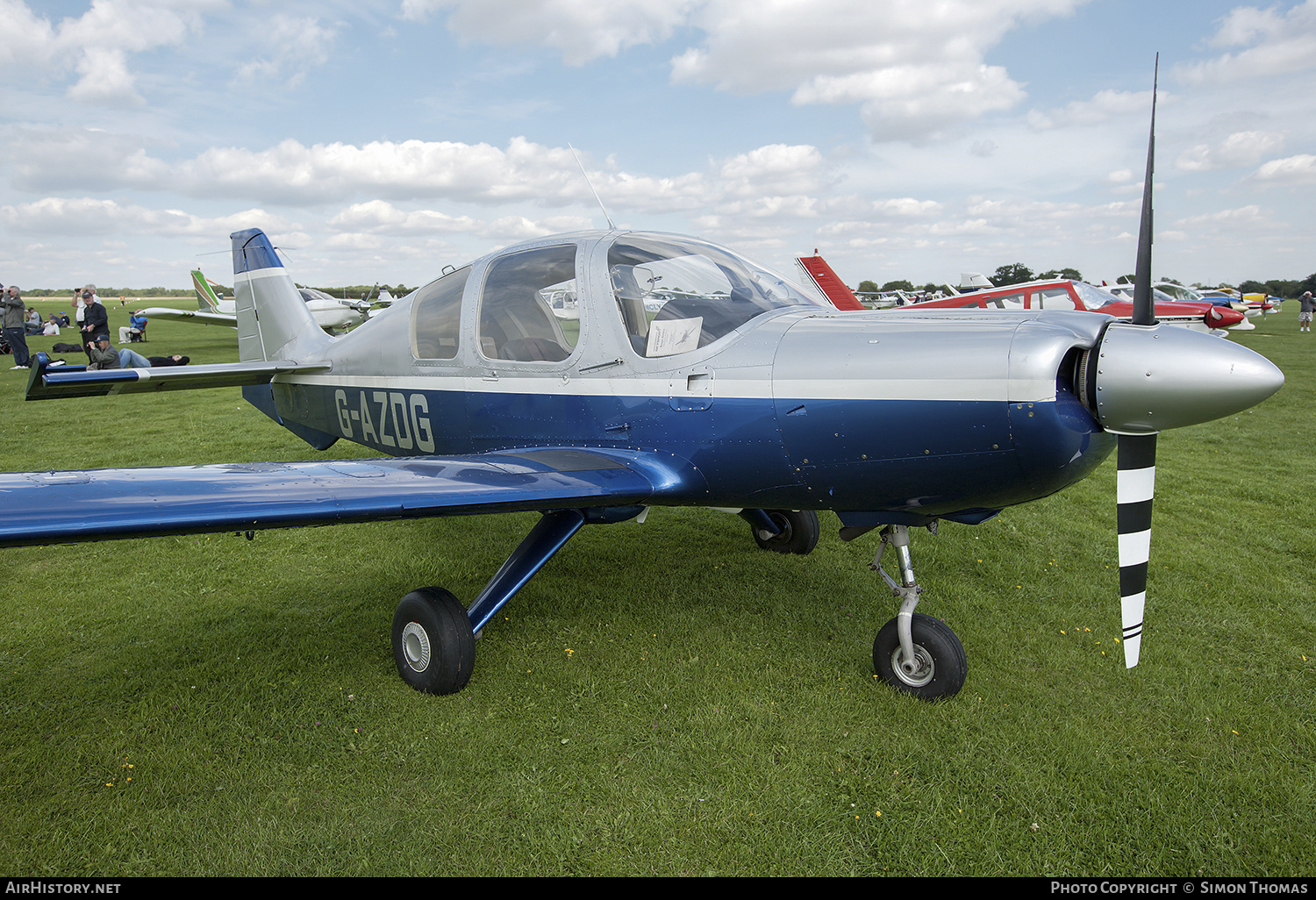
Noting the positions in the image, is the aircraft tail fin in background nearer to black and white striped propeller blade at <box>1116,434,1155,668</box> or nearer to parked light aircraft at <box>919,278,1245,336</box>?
parked light aircraft at <box>919,278,1245,336</box>

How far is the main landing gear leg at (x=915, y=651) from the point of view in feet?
11.1

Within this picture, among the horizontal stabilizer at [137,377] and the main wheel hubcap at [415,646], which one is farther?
the horizontal stabilizer at [137,377]

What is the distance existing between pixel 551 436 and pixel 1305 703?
12.6 feet

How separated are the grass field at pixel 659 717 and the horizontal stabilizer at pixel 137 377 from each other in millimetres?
1232

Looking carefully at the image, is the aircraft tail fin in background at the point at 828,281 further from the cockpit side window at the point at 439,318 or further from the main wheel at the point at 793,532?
the cockpit side window at the point at 439,318

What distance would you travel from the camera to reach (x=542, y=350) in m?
3.99

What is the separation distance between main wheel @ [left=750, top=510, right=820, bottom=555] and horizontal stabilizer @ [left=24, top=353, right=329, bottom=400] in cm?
355

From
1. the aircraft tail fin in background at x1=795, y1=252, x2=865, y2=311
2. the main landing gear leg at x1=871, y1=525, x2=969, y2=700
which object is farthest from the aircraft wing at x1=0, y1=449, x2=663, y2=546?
the aircraft tail fin in background at x1=795, y1=252, x2=865, y2=311

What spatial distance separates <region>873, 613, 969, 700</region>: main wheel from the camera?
11.1ft

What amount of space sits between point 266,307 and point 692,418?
504cm

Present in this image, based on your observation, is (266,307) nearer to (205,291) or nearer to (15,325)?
(15,325)

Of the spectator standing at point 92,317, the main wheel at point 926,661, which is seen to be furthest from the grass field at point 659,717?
the spectator standing at point 92,317

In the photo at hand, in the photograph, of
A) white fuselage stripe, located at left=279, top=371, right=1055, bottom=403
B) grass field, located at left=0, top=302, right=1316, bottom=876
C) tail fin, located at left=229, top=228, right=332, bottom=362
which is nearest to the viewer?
grass field, located at left=0, top=302, right=1316, bottom=876

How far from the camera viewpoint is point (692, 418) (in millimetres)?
3453
